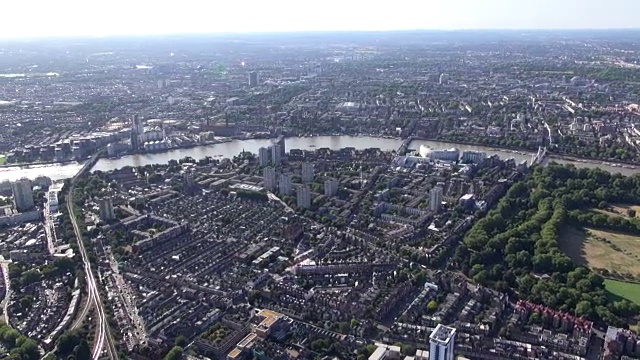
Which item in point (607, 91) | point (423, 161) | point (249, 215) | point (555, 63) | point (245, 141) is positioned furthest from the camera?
point (555, 63)

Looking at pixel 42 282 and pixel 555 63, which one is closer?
pixel 42 282

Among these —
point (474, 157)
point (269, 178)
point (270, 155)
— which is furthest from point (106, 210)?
point (474, 157)

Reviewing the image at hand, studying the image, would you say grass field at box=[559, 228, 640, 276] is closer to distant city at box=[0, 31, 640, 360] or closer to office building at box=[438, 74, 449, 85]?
distant city at box=[0, 31, 640, 360]

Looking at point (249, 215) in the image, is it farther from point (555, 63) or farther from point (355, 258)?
point (555, 63)

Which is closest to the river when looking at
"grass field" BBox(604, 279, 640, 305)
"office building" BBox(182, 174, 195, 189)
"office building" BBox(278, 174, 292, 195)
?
"office building" BBox(182, 174, 195, 189)

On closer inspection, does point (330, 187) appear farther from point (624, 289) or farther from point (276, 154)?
point (624, 289)

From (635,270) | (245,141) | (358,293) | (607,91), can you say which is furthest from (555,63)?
(358,293)

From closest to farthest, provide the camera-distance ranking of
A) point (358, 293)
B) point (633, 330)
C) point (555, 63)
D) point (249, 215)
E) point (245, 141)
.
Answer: point (633, 330) → point (358, 293) → point (249, 215) → point (245, 141) → point (555, 63)
